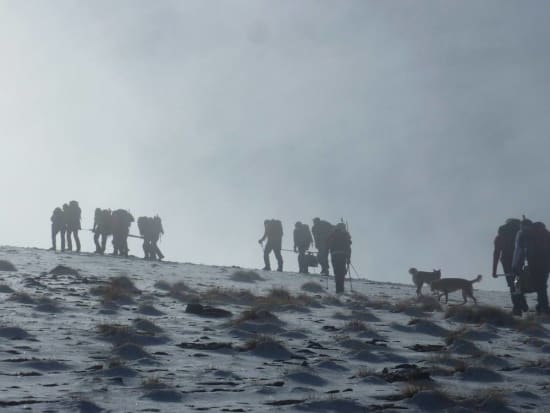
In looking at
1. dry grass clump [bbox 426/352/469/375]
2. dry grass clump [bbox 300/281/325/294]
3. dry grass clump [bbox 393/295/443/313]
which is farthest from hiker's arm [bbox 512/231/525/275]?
dry grass clump [bbox 426/352/469/375]

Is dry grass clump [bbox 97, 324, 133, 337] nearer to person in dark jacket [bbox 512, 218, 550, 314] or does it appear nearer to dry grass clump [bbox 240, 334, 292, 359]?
dry grass clump [bbox 240, 334, 292, 359]

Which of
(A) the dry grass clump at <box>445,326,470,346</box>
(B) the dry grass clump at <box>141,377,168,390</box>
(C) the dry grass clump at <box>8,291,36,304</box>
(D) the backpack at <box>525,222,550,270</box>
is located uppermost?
(D) the backpack at <box>525,222,550,270</box>

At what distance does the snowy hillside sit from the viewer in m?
8.58

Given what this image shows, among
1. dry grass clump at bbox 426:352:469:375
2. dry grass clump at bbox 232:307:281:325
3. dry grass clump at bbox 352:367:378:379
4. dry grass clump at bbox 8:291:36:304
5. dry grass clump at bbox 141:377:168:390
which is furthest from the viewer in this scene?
dry grass clump at bbox 8:291:36:304

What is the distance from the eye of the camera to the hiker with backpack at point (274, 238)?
30531 millimetres

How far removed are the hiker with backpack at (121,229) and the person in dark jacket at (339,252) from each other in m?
13.7

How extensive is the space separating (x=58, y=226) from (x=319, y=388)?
2828cm

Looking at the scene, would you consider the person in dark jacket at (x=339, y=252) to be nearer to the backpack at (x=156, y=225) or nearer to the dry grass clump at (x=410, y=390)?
the dry grass clump at (x=410, y=390)

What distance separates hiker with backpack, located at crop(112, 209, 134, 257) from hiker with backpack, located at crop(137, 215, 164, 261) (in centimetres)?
67

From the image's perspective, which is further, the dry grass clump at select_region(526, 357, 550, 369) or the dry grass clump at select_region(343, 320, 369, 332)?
the dry grass clump at select_region(343, 320, 369, 332)

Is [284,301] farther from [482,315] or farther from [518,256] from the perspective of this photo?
[518,256]

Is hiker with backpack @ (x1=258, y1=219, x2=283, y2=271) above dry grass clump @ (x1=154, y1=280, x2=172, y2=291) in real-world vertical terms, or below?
above

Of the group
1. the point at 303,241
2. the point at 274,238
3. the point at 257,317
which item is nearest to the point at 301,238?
the point at 303,241

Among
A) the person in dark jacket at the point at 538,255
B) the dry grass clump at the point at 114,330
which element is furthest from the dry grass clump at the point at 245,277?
the dry grass clump at the point at 114,330
